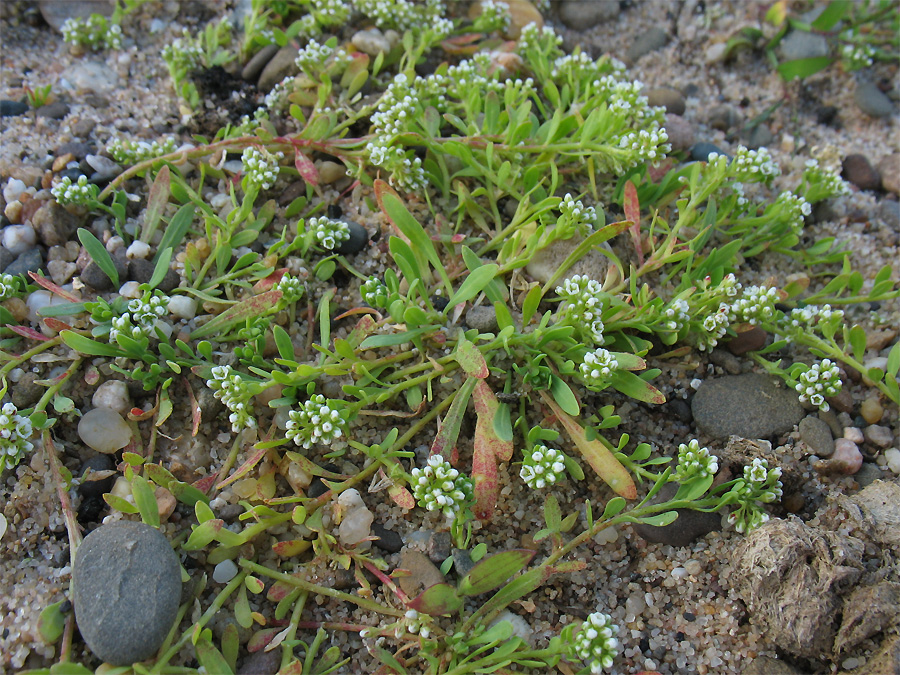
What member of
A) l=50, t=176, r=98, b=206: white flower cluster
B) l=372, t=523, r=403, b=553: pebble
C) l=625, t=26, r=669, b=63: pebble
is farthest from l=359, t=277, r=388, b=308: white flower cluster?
l=625, t=26, r=669, b=63: pebble

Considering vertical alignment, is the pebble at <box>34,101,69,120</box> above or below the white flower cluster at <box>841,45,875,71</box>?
below

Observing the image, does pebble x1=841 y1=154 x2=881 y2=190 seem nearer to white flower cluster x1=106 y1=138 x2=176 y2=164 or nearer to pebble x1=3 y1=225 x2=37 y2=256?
white flower cluster x1=106 y1=138 x2=176 y2=164

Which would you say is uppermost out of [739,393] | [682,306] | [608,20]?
[608,20]

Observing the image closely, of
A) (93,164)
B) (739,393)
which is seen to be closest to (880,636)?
(739,393)

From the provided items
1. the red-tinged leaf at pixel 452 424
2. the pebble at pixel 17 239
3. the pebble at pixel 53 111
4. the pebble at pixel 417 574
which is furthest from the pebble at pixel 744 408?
the pebble at pixel 53 111

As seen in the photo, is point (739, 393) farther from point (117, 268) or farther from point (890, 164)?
point (117, 268)

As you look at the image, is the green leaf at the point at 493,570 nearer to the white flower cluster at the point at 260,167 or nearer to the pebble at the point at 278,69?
the white flower cluster at the point at 260,167
